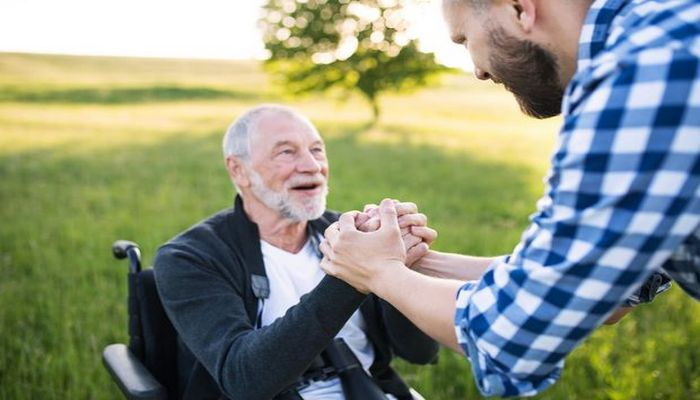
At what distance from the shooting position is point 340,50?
3309cm

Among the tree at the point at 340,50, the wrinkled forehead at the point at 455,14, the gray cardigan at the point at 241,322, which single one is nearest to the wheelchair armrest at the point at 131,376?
the gray cardigan at the point at 241,322

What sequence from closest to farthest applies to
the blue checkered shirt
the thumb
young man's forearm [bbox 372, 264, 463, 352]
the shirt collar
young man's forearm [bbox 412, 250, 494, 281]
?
the blue checkered shirt
the shirt collar
young man's forearm [bbox 372, 264, 463, 352]
the thumb
young man's forearm [bbox 412, 250, 494, 281]

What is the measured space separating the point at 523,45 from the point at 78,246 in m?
6.24

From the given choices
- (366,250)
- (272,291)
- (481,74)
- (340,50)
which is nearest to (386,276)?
(366,250)

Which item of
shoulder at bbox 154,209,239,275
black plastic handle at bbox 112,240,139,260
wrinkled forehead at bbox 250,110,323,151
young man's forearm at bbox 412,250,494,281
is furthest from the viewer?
wrinkled forehead at bbox 250,110,323,151

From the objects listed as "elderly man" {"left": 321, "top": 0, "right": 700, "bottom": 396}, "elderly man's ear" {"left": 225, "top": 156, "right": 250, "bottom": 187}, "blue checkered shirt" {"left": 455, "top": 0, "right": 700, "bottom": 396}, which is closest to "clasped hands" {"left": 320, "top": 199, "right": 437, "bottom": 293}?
"elderly man" {"left": 321, "top": 0, "right": 700, "bottom": 396}

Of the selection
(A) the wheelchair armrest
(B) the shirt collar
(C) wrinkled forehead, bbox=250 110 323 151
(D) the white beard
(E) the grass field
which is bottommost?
(E) the grass field

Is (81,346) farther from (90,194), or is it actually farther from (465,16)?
(90,194)

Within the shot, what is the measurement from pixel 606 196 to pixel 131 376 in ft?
6.31

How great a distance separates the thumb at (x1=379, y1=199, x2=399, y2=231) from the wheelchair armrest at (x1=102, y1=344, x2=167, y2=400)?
106cm

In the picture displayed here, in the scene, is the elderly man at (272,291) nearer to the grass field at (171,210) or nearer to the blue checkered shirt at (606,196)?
the blue checkered shirt at (606,196)

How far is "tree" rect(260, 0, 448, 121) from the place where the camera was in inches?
1264

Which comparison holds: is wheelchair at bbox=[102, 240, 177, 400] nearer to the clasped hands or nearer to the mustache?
the mustache

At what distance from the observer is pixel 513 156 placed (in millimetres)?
18109
